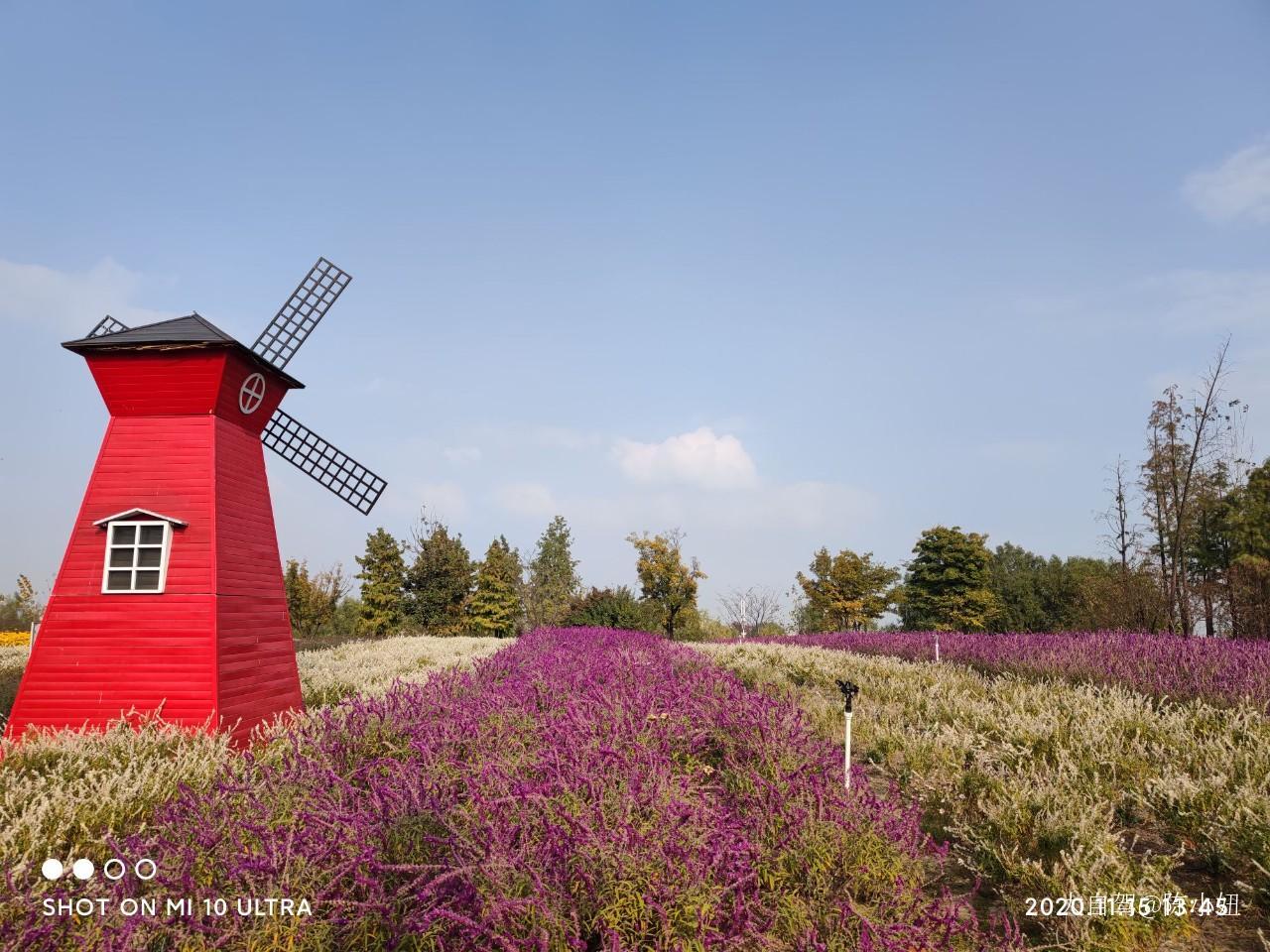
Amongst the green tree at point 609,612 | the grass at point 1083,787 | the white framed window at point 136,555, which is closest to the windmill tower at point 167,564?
the white framed window at point 136,555

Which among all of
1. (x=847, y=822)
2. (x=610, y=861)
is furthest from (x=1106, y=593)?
(x=610, y=861)

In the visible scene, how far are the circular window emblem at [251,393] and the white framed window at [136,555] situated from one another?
1999mm

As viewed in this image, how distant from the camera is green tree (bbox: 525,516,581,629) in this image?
3381cm

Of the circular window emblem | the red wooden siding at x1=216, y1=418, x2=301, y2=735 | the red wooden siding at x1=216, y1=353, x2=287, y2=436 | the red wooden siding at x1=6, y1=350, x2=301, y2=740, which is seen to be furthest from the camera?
the circular window emblem

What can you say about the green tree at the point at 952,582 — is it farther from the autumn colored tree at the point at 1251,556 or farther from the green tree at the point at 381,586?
the green tree at the point at 381,586

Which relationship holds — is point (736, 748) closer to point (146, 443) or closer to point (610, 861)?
point (610, 861)

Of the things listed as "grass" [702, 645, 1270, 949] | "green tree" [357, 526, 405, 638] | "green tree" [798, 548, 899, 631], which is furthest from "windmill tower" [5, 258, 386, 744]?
"green tree" [798, 548, 899, 631]

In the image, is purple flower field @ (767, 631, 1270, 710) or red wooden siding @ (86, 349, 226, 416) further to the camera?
red wooden siding @ (86, 349, 226, 416)

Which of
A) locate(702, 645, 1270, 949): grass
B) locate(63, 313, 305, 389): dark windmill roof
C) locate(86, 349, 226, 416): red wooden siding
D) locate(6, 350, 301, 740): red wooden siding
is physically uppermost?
locate(63, 313, 305, 389): dark windmill roof

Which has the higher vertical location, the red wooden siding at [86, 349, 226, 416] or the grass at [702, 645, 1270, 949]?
the red wooden siding at [86, 349, 226, 416]

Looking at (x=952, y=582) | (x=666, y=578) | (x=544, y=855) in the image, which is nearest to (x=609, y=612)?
(x=666, y=578)

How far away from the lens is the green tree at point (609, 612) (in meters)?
23.0

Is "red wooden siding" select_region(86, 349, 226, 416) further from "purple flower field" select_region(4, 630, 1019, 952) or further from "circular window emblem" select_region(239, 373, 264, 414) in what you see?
→ "purple flower field" select_region(4, 630, 1019, 952)

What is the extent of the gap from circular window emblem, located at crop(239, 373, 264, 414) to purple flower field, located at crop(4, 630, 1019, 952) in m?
6.24
